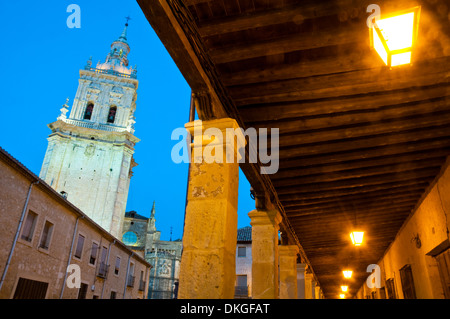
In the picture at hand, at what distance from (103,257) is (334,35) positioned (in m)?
17.6

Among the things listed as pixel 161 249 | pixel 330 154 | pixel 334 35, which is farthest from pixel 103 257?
pixel 161 249

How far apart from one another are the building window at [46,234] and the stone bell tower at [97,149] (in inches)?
745

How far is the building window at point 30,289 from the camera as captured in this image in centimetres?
1154

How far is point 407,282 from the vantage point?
8578 mm

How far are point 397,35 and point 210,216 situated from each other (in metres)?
2.30

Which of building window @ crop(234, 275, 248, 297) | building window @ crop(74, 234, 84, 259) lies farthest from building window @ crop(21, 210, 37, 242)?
building window @ crop(234, 275, 248, 297)

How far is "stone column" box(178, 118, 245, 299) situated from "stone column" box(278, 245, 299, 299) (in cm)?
497

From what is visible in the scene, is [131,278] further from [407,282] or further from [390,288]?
[407,282]

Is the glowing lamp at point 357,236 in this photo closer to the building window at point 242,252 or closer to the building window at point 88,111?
the building window at point 242,252

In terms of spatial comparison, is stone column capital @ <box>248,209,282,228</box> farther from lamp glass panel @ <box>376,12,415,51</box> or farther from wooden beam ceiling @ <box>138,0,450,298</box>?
lamp glass panel @ <box>376,12,415,51</box>

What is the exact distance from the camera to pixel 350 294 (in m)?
22.5

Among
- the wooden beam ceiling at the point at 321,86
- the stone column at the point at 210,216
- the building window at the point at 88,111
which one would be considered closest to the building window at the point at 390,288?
the wooden beam ceiling at the point at 321,86

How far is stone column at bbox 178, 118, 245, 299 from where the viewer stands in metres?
3.20
